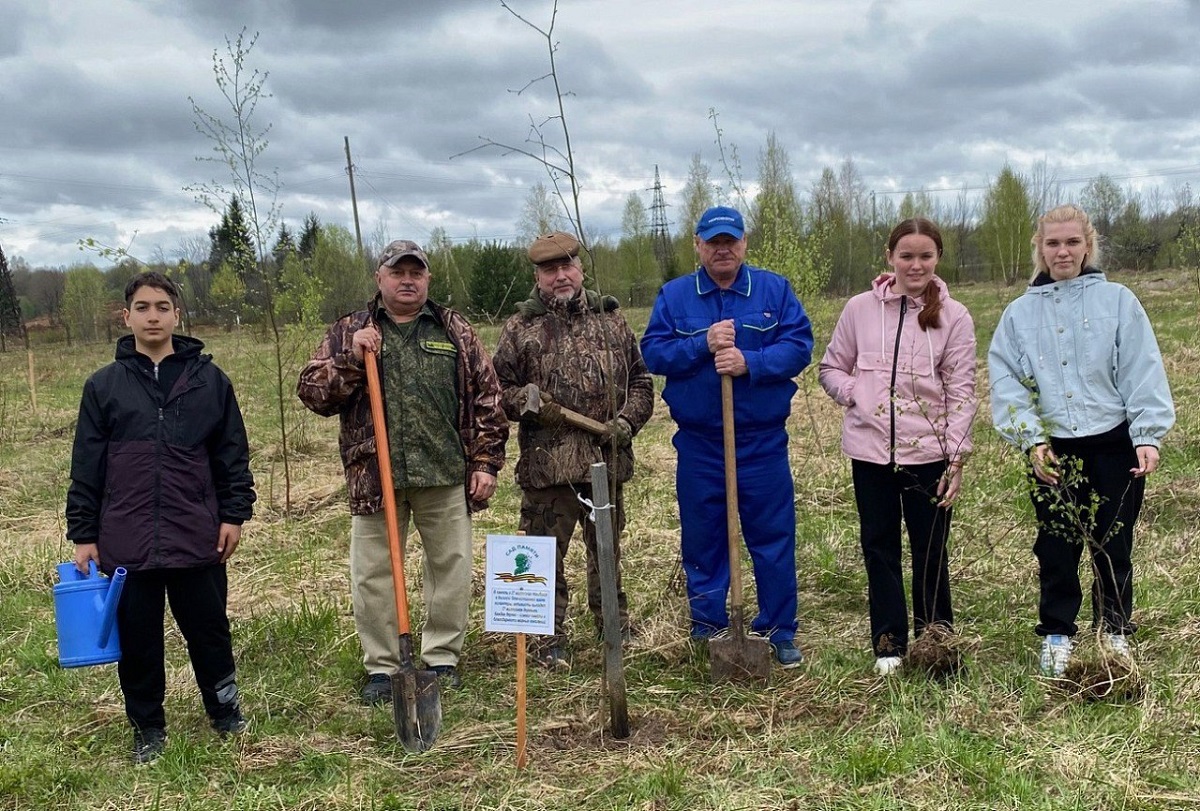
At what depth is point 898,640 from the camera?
3895mm

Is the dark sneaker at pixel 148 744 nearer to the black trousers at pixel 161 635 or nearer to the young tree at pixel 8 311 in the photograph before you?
the black trousers at pixel 161 635

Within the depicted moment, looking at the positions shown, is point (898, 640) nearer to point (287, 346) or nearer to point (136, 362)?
point (136, 362)

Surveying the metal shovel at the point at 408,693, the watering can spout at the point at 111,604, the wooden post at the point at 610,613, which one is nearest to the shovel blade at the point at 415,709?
the metal shovel at the point at 408,693

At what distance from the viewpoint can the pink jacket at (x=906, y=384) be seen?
12.0 feet

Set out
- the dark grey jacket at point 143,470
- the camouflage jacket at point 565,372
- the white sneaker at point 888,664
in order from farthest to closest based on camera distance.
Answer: the camouflage jacket at point 565,372 < the white sneaker at point 888,664 < the dark grey jacket at point 143,470

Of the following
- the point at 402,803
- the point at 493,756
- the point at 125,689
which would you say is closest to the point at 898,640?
the point at 493,756

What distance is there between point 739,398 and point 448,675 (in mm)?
Result: 1738

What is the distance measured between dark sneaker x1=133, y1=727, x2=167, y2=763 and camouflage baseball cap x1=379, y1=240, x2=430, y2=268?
200 cm

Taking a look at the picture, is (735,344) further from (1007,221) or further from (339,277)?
(1007,221)

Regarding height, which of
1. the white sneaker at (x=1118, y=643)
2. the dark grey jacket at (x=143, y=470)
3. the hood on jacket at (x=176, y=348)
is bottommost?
the white sneaker at (x=1118, y=643)

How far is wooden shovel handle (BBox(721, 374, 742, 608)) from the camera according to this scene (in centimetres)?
384

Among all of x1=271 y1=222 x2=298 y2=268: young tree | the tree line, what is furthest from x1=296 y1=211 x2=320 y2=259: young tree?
x1=271 y1=222 x2=298 y2=268: young tree

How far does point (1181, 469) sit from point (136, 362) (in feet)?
22.0

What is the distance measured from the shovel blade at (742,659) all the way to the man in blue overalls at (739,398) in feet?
0.81
